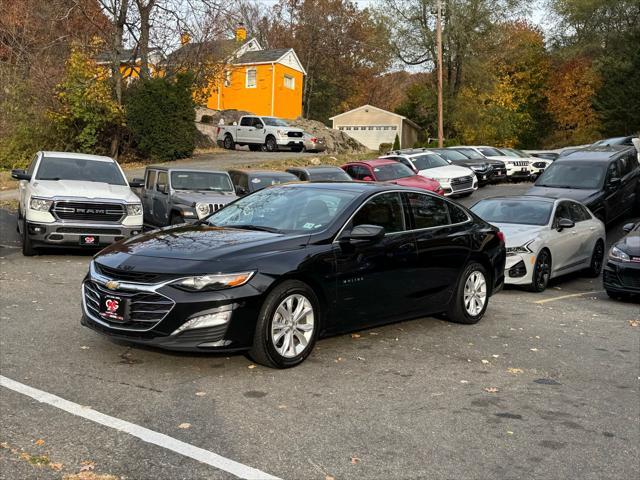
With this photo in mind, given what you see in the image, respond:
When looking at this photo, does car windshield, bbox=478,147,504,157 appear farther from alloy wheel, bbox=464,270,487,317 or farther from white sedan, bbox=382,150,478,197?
alloy wheel, bbox=464,270,487,317

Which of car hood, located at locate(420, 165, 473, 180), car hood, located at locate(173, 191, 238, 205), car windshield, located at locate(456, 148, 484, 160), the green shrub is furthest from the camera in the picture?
car windshield, located at locate(456, 148, 484, 160)

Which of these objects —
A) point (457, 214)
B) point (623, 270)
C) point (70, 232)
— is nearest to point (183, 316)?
point (457, 214)

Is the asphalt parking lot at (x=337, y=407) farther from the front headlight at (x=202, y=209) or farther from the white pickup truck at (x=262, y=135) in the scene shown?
the white pickup truck at (x=262, y=135)

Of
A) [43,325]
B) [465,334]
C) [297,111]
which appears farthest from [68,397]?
[297,111]

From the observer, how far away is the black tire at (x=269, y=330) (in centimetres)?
559

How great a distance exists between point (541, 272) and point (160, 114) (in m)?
21.4

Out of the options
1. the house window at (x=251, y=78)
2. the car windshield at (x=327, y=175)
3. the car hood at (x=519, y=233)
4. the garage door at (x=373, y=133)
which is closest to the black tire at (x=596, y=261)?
the car hood at (x=519, y=233)

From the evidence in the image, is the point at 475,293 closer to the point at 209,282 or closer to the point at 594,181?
the point at 209,282

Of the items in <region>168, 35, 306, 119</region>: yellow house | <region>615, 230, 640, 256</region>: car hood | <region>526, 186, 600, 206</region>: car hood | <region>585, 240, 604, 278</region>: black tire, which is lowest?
<region>585, 240, 604, 278</region>: black tire

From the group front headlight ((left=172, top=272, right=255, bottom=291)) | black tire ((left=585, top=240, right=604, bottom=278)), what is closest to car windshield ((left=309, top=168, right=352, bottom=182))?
black tire ((left=585, top=240, right=604, bottom=278))

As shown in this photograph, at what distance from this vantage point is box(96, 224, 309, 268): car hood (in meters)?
5.67

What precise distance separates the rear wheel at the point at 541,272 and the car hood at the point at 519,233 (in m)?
0.32

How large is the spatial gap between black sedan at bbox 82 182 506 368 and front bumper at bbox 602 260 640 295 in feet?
13.2

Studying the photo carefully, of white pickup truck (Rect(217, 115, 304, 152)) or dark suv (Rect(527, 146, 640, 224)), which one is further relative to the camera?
white pickup truck (Rect(217, 115, 304, 152))
